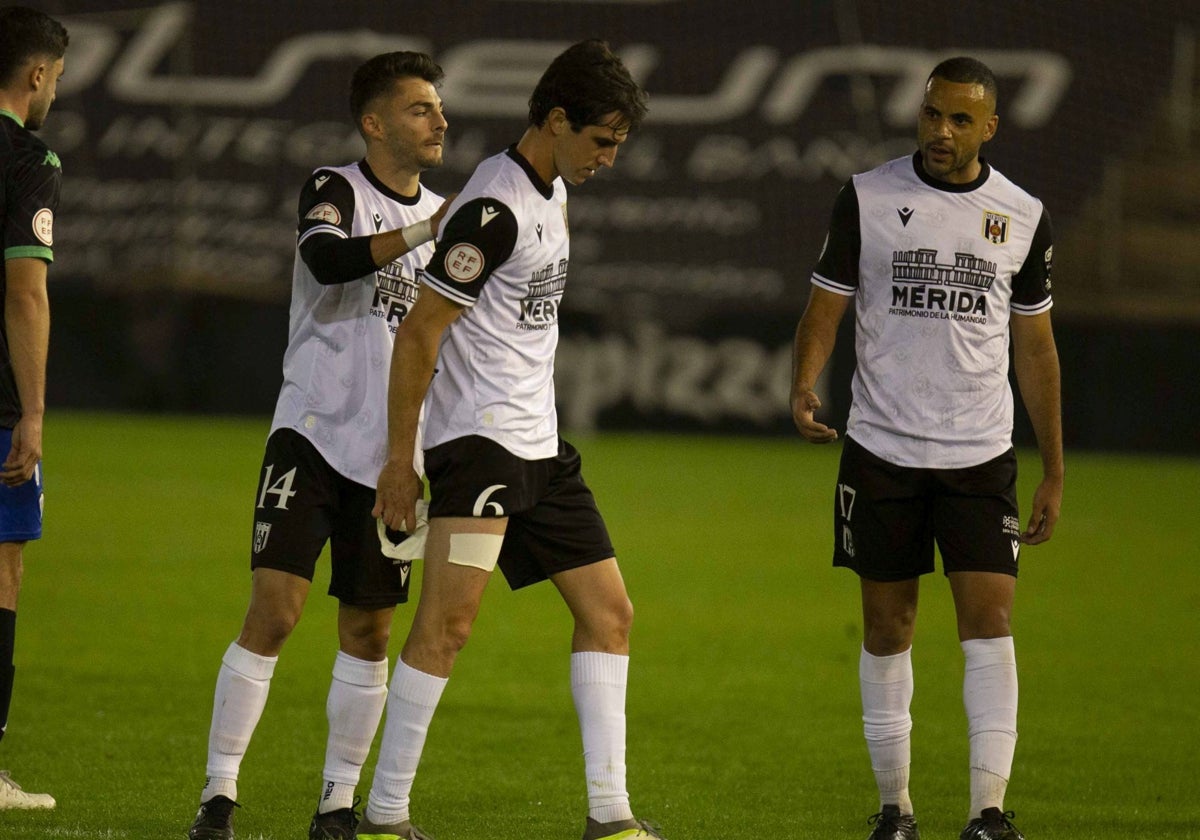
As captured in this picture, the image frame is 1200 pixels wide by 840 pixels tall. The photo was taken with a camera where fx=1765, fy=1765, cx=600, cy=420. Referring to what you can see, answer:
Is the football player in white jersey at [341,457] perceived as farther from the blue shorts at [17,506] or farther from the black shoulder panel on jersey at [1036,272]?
the black shoulder panel on jersey at [1036,272]

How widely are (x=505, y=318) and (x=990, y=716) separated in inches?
64.0

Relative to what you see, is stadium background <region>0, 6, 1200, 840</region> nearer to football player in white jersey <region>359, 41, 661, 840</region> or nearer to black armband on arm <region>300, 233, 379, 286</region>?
football player in white jersey <region>359, 41, 661, 840</region>

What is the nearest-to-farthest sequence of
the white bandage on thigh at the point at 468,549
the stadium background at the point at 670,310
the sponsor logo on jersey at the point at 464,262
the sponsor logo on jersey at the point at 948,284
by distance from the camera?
the sponsor logo on jersey at the point at 464,262 < the white bandage on thigh at the point at 468,549 < the sponsor logo on jersey at the point at 948,284 < the stadium background at the point at 670,310

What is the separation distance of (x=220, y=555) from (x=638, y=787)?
575 centimetres

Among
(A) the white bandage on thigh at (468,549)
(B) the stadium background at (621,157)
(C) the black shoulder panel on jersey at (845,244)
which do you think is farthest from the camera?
(B) the stadium background at (621,157)

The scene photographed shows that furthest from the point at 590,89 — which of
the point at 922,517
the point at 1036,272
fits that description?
the point at 922,517

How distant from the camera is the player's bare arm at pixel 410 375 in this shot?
13.4ft

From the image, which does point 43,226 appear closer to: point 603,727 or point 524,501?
point 524,501

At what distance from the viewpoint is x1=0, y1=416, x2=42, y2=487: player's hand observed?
14.9 feet

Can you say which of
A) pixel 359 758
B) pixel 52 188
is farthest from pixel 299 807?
pixel 52 188

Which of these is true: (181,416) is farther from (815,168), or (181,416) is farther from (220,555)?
(220,555)

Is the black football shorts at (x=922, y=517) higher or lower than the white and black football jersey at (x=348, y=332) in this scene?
lower

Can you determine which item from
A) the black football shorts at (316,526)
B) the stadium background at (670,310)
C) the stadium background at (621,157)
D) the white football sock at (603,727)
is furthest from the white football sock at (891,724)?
the stadium background at (621,157)

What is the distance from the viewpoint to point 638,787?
17.9ft
